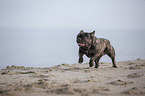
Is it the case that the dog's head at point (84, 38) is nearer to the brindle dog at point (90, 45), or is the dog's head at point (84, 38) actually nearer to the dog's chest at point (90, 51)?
the brindle dog at point (90, 45)

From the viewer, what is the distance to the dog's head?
5886mm

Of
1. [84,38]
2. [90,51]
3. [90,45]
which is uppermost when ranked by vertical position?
[84,38]

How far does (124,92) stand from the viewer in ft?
10.5

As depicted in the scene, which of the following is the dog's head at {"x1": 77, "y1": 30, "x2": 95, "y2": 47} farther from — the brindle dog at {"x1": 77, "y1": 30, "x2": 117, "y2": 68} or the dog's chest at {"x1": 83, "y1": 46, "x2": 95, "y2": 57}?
the dog's chest at {"x1": 83, "y1": 46, "x2": 95, "y2": 57}

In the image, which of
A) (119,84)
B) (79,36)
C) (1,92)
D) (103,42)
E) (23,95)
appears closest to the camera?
(23,95)

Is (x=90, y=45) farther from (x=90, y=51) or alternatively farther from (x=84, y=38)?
(x=84, y=38)

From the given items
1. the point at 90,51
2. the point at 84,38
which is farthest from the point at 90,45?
the point at 84,38

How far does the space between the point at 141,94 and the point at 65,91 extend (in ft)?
4.14

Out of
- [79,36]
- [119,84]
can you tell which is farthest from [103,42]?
[119,84]

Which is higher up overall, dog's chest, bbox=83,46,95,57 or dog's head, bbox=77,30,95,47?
dog's head, bbox=77,30,95,47

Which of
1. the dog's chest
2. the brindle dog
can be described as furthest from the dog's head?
the dog's chest

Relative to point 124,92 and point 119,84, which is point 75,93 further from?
point 119,84

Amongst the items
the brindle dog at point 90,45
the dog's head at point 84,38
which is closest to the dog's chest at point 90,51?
the brindle dog at point 90,45

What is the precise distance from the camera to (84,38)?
5.91 metres
